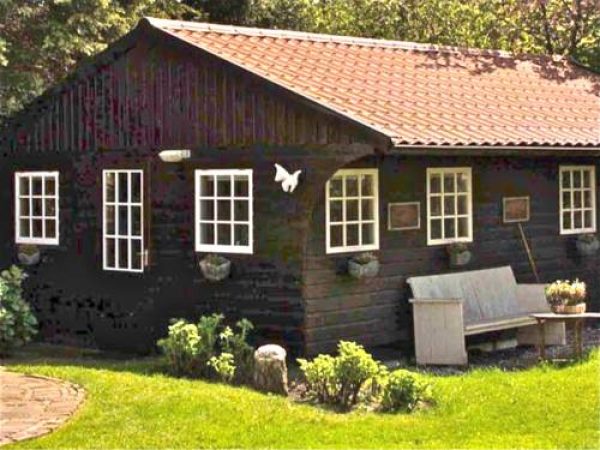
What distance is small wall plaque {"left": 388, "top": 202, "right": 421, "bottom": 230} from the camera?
41.9 ft

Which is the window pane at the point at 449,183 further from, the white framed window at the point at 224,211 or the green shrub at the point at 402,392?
the green shrub at the point at 402,392

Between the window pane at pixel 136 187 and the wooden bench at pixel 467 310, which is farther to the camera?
the window pane at pixel 136 187

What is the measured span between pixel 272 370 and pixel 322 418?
4.04ft

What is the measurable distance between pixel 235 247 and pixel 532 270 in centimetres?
431

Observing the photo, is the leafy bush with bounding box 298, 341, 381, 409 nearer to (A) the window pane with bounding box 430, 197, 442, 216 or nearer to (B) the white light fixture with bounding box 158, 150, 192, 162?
(A) the window pane with bounding box 430, 197, 442, 216

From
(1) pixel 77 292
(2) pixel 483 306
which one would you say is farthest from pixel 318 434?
(1) pixel 77 292

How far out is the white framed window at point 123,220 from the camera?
13688 millimetres

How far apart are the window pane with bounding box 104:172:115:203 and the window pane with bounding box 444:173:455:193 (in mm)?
4082

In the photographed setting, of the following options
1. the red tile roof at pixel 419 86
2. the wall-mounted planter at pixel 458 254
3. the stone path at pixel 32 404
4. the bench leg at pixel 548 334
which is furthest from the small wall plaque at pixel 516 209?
the stone path at pixel 32 404

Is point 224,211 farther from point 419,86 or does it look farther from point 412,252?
point 419,86

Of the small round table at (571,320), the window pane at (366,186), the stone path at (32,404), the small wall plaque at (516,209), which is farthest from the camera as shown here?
the small wall plaque at (516,209)

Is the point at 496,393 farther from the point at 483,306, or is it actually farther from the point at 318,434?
the point at 483,306

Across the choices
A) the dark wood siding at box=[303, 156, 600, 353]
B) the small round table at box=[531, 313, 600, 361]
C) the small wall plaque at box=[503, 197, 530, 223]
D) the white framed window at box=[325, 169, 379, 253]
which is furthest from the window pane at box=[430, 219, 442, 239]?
the small round table at box=[531, 313, 600, 361]

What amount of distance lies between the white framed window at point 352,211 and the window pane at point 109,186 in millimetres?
3186
